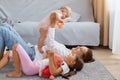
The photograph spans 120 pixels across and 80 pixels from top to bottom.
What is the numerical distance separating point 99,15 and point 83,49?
1251mm

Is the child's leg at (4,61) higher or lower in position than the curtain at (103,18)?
lower

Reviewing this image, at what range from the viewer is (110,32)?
320cm

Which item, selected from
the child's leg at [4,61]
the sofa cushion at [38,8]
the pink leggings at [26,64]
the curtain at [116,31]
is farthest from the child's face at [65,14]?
the sofa cushion at [38,8]

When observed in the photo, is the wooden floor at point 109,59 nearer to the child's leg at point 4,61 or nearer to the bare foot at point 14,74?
the bare foot at point 14,74

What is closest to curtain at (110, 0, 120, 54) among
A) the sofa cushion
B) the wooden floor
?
the wooden floor

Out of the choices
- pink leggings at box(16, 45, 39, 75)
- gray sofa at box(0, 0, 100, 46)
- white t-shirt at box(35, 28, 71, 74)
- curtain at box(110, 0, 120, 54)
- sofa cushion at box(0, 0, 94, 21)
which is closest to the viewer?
pink leggings at box(16, 45, 39, 75)

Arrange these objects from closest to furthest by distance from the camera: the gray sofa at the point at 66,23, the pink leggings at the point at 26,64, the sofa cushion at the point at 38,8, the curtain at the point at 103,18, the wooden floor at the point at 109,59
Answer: the pink leggings at the point at 26,64, the wooden floor at the point at 109,59, the gray sofa at the point at 66,23, the curtain at the point at 103,18, the sofa cushion at the point at 38,8

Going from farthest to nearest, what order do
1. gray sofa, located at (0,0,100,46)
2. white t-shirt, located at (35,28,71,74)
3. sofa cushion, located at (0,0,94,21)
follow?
sofa cushion, located at (0,0,94,21) < gray sofa, located at (0,0,100,46) < white t-shirt, located at (35,28,71,74)

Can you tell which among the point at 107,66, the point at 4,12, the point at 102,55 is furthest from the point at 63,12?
the point at 4,12

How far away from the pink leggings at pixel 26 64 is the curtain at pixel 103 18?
4.77 feet

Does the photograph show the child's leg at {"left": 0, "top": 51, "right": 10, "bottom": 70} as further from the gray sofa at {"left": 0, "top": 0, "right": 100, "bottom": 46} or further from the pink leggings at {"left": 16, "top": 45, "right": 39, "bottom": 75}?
the gray sofa at {"left": 0, "top": 0, "right": 100, "bottom": 46}

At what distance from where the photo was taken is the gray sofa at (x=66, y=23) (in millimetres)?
3082

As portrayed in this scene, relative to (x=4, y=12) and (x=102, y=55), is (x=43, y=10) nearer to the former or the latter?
(x=4, y=12)

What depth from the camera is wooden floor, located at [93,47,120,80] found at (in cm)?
239
